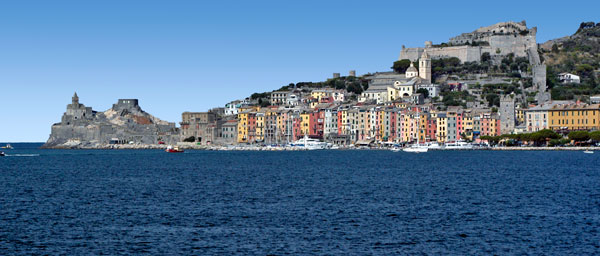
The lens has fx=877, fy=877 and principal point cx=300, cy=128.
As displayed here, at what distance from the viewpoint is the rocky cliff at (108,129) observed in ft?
481

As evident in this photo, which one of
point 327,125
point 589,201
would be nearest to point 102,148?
point 327,125

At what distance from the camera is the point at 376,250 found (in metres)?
23.1

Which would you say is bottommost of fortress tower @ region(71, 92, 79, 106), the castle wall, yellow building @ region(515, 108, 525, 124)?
yellow building @ region(515, 108, 525, 124)

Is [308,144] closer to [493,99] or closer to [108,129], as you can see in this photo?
[493,99]

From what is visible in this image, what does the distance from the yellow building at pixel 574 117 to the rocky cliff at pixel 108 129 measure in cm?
6203

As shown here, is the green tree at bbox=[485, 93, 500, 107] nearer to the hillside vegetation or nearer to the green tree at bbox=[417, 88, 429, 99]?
the hillside vegetation

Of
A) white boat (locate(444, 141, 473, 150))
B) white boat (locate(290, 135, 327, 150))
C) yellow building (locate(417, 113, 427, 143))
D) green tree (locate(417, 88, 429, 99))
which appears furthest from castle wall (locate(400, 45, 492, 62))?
white boat (locate(444, 141, 473, 150))

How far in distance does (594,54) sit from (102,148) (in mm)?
83489

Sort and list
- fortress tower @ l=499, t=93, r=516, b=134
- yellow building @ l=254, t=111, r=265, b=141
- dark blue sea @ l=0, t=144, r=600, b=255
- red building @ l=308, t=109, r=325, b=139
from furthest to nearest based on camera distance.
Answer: yellow building @ l=254, t=111, r=265, b=141 → red building @ l=308, t=109, r=325, b=139 → fortress tower @ l=499, t=93, r=516, b=134 → dark blue sea @ l=0, t=144, r=600, b=255

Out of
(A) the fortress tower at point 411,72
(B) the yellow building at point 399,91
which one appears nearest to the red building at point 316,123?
(B) the yellow building at point 399,91

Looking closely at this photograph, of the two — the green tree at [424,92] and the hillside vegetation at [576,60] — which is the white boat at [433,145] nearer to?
the green tree at [424,92]

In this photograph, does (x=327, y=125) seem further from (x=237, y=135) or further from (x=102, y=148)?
(x=102, y=148)

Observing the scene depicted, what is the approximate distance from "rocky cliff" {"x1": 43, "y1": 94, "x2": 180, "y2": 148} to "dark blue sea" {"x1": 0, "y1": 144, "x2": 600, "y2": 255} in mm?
98875

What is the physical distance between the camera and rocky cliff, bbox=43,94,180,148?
5778 inches
